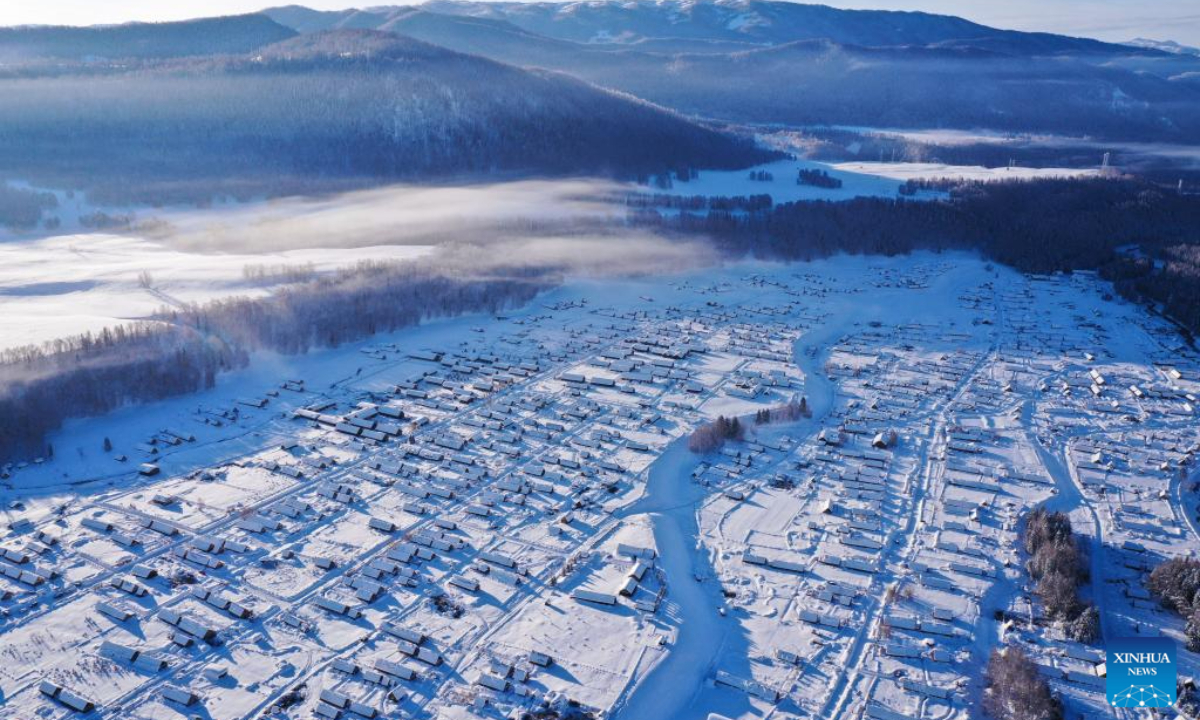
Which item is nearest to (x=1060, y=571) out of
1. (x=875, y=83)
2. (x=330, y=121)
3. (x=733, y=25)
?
(x=330, y=121)

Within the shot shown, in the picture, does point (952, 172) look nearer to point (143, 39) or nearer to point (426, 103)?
point (426, 103)

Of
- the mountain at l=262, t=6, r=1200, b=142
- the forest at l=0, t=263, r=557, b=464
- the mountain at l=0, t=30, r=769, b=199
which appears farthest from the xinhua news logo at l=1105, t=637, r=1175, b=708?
the mountain at l=262, t=6, r=1200, b=142

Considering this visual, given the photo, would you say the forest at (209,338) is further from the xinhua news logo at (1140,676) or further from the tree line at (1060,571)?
the xinhua news logo at (1140,676)

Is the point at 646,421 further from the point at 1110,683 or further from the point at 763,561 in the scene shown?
the point at 1110,683

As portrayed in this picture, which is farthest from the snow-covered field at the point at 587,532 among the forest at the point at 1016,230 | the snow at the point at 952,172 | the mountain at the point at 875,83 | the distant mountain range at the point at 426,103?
the mountain at the point at 875,83

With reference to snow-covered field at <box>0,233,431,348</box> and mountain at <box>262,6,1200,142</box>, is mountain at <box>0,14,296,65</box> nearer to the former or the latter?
snow-covered field at <box>0,233,431,348</box>

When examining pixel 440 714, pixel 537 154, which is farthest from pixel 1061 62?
pixel 440 714
